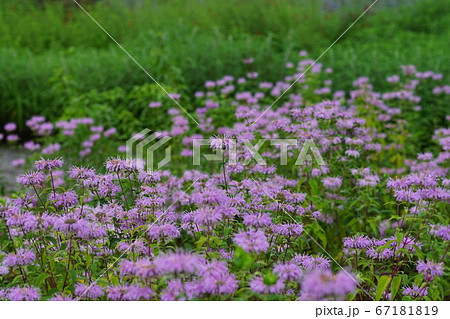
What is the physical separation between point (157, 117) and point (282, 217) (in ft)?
12.3

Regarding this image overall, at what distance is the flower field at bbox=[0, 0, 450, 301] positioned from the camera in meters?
2.03

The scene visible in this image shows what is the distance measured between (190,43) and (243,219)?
18.5 ft

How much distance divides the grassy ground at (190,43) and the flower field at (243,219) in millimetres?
1831

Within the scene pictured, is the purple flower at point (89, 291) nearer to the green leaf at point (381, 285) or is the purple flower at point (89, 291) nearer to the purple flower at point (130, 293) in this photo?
the purple flower at point (130, 293)

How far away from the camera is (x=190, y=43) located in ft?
25.6

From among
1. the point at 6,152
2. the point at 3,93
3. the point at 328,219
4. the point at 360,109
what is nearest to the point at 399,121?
the point at 360,109

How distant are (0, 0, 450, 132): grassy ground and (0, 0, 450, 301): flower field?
6.01ft

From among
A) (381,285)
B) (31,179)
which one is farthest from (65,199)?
(381,285)

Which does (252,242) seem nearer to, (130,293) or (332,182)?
(130,293)

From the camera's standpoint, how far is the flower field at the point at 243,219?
2033 mm

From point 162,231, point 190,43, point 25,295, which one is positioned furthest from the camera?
point 190,43

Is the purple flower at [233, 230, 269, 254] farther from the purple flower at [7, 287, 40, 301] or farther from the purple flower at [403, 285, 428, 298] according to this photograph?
the purple flower at [403, 285, 428, 298]

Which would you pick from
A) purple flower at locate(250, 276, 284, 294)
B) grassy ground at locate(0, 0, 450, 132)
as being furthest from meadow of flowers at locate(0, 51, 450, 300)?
grassy ground at locate(0, 0, 450, 132)

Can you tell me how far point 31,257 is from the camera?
2.32m
